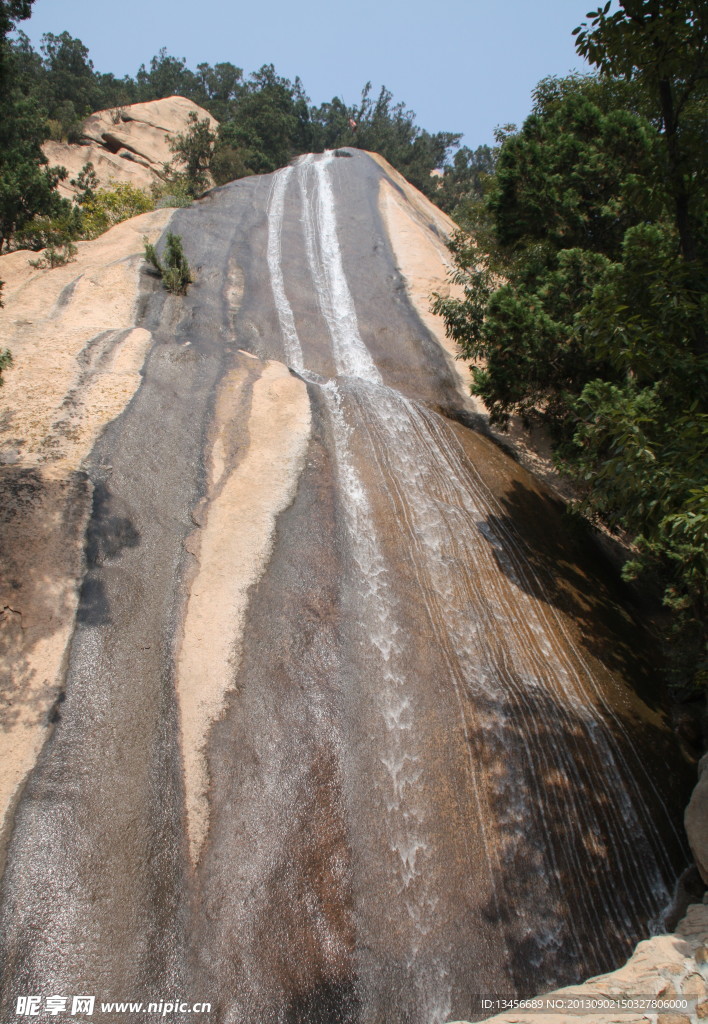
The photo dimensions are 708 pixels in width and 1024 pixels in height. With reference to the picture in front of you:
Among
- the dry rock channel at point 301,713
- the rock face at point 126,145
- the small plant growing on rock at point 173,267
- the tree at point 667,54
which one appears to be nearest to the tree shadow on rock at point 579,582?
the dry rock channel at point 301,713

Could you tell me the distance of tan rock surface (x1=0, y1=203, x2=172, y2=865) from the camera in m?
7.35

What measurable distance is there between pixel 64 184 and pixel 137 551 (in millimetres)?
34253

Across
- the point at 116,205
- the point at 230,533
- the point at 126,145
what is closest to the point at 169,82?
the point at 126,145

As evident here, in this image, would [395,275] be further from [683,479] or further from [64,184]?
[64,184]

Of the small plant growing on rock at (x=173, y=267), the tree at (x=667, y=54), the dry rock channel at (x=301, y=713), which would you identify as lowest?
the dry rock channel at (x=301, y=713)

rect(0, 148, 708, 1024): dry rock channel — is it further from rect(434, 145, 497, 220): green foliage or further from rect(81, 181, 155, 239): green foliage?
rect(434, 145, 497, 220): green foliage

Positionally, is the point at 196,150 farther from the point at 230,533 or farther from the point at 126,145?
the point at 230,533

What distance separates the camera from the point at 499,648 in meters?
9.35

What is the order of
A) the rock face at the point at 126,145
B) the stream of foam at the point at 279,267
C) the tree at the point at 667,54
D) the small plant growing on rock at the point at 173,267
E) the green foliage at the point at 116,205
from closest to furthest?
the tree at the point at 667,54 → the small plant growing on rock at the point at 173,267 → the stream of foam at the point at 279,267 → the green foliage at the point at 116,205 → the rock face at the point at 126,145

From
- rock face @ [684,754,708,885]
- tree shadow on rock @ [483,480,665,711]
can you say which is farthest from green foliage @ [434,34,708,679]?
rock face @ [684,754,708,885]

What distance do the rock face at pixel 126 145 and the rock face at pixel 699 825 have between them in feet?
132

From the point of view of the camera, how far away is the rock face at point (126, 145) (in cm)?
3728

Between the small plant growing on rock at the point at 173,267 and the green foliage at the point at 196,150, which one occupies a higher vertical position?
the green foliage at the point at 196,150

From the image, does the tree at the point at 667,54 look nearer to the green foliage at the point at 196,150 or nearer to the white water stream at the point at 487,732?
the white water stream at the point at 487,732
